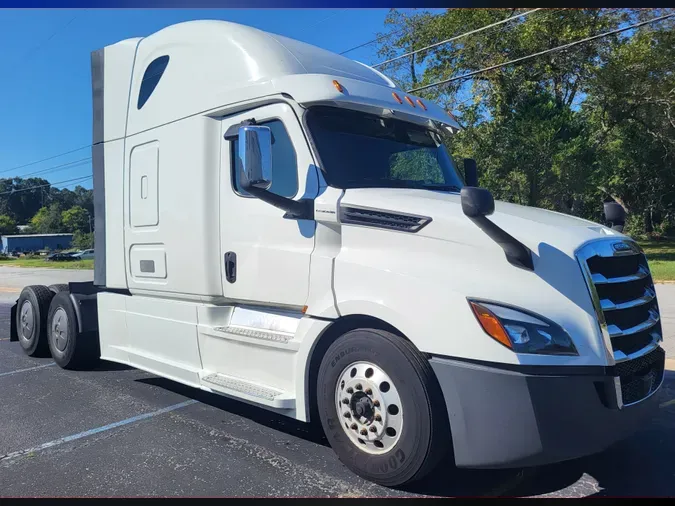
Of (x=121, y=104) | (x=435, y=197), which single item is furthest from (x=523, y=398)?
(x=121, y=104)

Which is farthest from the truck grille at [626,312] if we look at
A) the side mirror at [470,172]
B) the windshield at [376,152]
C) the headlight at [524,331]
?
the side mirror at [470,172]

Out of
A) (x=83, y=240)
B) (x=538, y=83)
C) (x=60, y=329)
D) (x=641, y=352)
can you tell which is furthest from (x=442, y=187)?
(x=538, y=83)

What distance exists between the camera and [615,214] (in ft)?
14.4

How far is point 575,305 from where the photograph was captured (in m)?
3.18

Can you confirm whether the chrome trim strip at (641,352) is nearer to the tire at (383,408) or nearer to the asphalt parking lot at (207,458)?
the asphalt parking lot at (207,458)

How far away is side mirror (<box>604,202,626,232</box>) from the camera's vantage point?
4.39 metres

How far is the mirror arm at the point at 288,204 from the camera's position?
3986 mm

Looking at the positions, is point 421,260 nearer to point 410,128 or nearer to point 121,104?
point 410,128

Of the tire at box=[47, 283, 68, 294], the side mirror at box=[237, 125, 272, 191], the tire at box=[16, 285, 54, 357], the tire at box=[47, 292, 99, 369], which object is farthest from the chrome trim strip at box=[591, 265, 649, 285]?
the tire at box=[16, 285, 54, 357]

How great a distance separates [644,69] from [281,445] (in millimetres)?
20853

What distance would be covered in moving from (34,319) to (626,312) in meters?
6.97

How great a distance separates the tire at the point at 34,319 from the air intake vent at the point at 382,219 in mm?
5263

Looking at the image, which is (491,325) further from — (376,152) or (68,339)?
(68,339)

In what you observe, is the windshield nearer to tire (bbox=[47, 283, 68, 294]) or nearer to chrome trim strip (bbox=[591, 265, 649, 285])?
chrome trim strip (bbox=[591, 265, 649, 285])
